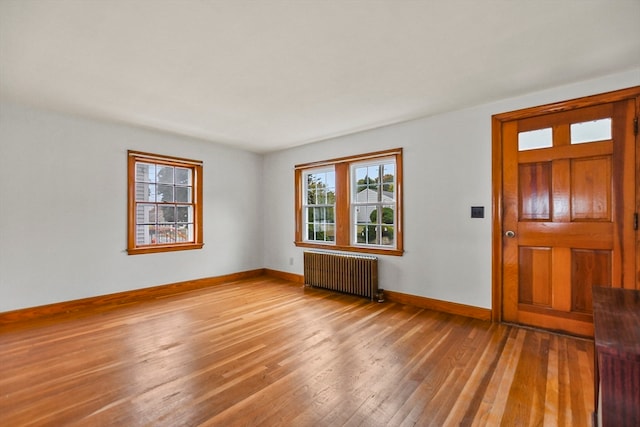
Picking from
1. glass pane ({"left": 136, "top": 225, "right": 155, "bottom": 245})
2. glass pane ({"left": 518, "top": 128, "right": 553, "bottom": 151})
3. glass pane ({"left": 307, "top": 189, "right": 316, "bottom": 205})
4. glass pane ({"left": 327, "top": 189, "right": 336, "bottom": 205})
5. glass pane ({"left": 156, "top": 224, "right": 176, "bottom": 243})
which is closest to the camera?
glass pane ({"left": 518, "top": 128, "right": 553, "bottom": 151})

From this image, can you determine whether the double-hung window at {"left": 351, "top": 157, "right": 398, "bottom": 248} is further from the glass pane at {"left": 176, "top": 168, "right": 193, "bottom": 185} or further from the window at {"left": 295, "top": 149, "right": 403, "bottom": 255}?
the glass pane at {"left": 176, "top": 168, "right": 193, "bottom": 185}

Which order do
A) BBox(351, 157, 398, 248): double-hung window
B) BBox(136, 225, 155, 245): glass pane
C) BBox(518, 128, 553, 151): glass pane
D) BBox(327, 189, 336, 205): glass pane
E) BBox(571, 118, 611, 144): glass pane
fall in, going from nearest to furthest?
BBox(571, 118, 611, 144): glass pane → BBox(518, 128, 553, 151): glass pane → BBox(351, 157, 398, 248): double-hung window → BBox(136, 225, 155, 245): glass pane → BBox(327, 189, 336, 205): glass pane

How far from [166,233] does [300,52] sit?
3.69 meters

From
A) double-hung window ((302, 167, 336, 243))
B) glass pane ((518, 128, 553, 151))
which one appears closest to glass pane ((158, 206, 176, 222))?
double-hung window ((302, 167, 336, 243))

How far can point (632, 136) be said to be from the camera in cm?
267

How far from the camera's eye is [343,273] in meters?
4.52

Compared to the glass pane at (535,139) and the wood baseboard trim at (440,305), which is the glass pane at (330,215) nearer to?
the wood baseboard trim at (440,305)

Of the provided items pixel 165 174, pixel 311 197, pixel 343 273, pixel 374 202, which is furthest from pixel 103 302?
pixel 374 202

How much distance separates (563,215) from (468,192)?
92cm

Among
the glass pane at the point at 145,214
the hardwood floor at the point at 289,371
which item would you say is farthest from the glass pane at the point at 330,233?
the glass pane at the point at 145,214

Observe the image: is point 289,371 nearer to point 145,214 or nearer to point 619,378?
point 619,378

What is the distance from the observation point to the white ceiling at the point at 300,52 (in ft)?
6.13

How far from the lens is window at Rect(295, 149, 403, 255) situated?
430 cm

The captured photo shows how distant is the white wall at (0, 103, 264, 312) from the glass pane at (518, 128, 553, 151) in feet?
15.2
